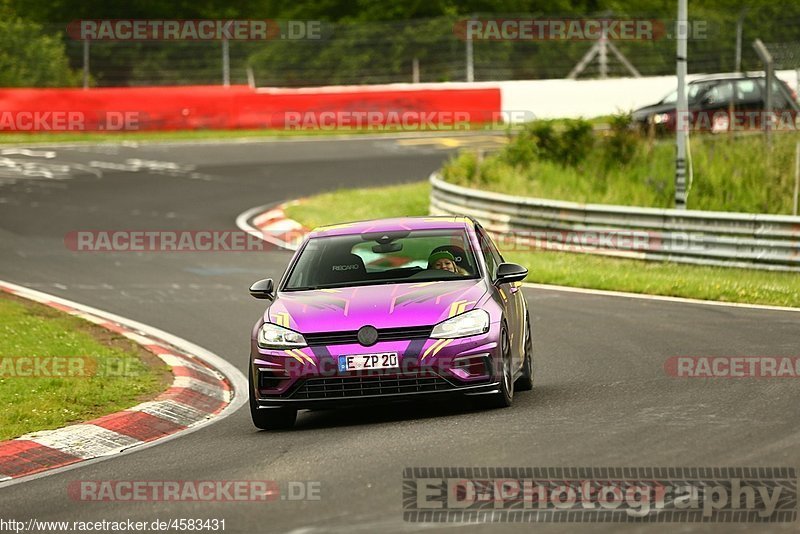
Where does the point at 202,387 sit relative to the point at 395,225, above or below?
below

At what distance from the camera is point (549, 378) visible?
12.0m

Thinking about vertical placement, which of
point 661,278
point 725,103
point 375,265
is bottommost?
point 661,278

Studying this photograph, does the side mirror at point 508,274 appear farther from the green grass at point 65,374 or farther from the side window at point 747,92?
the side window at point 747,92

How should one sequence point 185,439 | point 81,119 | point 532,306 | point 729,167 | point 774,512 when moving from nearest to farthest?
1. point 774,512
2. point 185,439
3. point 532,306
4. point 729,167
5. point 81,119

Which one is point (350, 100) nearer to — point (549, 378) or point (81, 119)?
point (81, 119)

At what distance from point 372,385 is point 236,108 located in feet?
97.4

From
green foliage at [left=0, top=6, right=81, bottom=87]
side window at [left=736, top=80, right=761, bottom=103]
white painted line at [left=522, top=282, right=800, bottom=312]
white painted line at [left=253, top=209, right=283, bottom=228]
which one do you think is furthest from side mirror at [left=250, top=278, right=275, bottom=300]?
green foliage at [left=0, top=6, right=81, bottom=87]

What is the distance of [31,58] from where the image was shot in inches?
1633

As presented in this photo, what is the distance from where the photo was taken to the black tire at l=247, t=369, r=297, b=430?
398 inches

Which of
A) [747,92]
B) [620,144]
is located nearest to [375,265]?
[620,144]

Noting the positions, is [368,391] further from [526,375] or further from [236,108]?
[236,108]

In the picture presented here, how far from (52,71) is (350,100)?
892cm

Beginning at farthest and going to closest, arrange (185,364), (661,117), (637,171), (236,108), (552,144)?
(236,108), (661,117), (552,144), (637,171), (185,364)

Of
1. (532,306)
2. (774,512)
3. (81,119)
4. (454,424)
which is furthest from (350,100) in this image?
(774,512)
